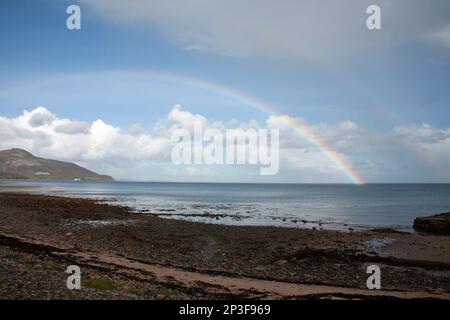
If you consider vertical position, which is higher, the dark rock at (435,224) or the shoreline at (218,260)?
the shoreline at (218,260)

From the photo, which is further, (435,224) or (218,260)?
(435,224)

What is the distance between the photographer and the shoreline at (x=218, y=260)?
15484 mm

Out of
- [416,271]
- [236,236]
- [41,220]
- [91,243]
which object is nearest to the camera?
[416,271]

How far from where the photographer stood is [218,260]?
2369 centimetres

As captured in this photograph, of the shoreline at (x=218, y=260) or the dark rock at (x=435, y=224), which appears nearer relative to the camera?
the shoreline at (x=218, y=260)

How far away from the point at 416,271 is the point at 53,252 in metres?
22.5

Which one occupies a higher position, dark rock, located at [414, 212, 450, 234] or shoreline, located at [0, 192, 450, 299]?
shoreline, located at [0, 192, 450, 299]

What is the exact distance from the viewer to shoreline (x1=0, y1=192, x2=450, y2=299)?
15.5 metres

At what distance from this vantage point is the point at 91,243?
89.0ft

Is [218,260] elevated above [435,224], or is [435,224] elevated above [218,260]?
[218,260]

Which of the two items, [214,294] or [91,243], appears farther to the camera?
[91,243]
